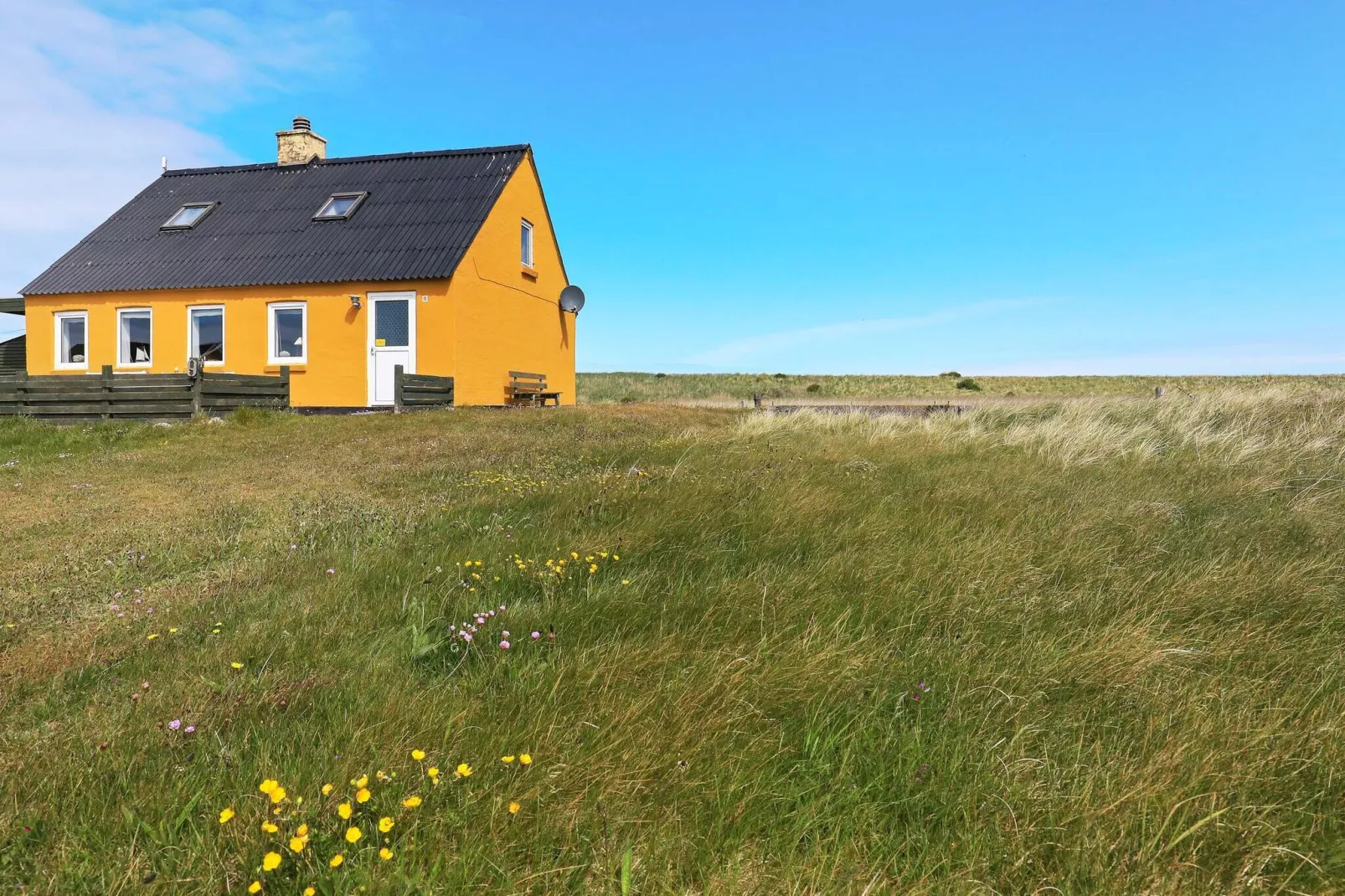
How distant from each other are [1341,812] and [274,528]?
20.9 ft

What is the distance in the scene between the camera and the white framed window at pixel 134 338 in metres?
18.6

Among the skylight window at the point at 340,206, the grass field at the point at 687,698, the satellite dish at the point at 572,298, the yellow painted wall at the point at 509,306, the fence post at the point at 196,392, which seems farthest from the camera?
the satellite dish at the point at 572,298

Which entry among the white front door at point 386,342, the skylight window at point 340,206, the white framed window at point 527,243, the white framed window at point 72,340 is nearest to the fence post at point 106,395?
the white front door at point 386,342

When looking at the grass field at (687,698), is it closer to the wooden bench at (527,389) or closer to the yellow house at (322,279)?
the yellow house at (322,279)

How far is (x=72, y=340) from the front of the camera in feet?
64.0

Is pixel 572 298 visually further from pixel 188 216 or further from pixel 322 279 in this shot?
pixel 188 216

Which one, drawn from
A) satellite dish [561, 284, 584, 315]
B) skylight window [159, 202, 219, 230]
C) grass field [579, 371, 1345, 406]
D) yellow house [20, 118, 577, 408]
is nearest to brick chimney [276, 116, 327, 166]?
yellow house [20, 118, 577, 408]

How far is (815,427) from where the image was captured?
12.0 meters

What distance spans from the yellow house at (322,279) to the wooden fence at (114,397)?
283cm

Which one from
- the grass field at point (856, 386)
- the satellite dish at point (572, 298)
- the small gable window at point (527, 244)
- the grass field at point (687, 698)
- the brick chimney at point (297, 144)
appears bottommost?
the grass field at point (687, 698)

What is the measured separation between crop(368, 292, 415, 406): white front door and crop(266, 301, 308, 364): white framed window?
5.89 ft

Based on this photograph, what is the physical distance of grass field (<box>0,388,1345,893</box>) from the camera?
1934 mm

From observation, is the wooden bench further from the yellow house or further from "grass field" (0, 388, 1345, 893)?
"grass field" (0, 388, 1345, 893)

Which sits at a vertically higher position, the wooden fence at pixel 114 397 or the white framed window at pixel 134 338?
the white framed window at pixel 134 338
